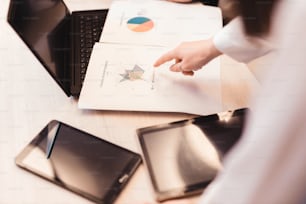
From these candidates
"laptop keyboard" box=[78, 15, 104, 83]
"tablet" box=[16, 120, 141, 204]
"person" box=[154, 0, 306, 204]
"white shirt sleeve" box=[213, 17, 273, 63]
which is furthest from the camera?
"laptop keyboard" box=[78, 15, 104, 83]

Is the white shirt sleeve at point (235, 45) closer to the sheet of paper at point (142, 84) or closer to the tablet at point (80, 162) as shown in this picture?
the sheet of paper at point (142, 84)

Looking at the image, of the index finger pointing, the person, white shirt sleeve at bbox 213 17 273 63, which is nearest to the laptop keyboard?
the index finger pointing

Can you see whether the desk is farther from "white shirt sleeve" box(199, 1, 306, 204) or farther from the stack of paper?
"white shirt sleeve" box(199, 1, 306, 204)

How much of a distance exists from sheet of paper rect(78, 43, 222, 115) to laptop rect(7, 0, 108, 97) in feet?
0.10

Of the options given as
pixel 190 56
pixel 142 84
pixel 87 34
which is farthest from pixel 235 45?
pixel 87 34

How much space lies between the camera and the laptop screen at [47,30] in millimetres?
757

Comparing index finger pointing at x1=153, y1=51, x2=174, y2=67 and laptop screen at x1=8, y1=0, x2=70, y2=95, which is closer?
laptop screen at x1=8, y1=0, x2=70, y2=95

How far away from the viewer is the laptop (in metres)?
0.77

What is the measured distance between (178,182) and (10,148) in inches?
12.2

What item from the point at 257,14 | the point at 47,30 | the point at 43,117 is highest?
the point at 257,14

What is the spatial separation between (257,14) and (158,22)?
1.96ft

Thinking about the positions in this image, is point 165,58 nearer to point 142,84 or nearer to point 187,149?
point 142,84

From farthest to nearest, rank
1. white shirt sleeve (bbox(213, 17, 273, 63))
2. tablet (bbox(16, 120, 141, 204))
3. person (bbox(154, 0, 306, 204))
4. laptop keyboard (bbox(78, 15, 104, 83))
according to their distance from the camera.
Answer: laptop keyboard (bbox(78, 15, 104, 83)) → white shirt sleeve (bbox(213, 17, 273, 63)) → tablet (bbox(16, 120, 141, 204)) → person (bbox(154, 0, 306, 204))

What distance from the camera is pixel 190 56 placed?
90 centimetres
